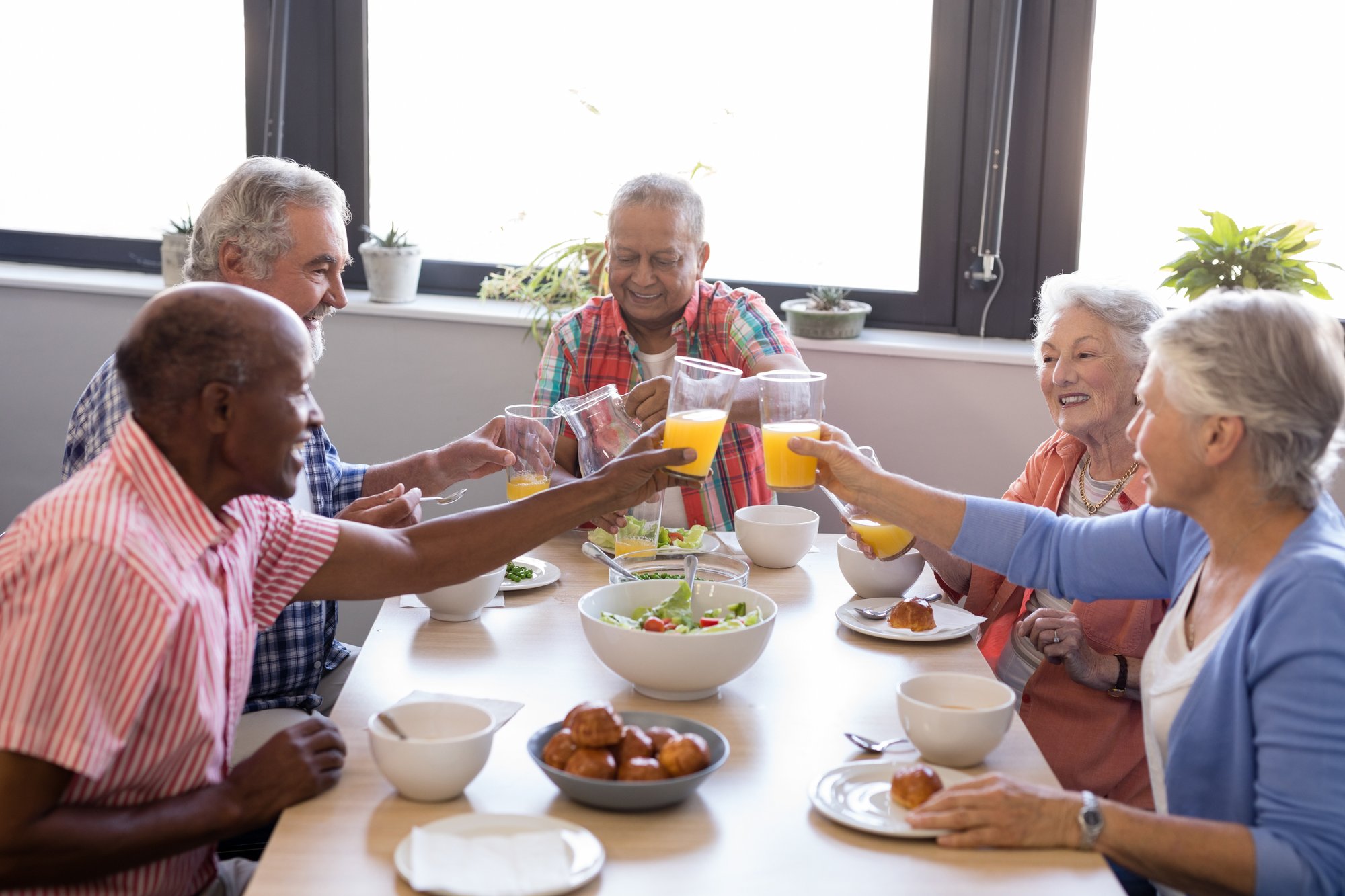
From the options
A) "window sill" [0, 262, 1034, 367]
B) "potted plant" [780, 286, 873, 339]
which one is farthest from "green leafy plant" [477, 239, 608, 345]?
"potted plant" [780, 286, 873, 339]

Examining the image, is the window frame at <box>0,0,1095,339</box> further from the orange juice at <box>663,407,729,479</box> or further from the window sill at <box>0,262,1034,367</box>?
the orange juice at <box>663,407,729,479</box>

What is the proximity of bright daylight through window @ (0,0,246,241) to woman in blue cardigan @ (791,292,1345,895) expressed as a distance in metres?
3.33

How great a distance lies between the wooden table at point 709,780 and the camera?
128 cm

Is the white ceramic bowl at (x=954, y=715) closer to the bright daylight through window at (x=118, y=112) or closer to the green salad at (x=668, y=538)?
the green salad at (x=668, y=538)

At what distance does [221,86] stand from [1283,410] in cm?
359

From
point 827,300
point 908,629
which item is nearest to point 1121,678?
point 908,629

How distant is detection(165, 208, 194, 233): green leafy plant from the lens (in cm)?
A: 392

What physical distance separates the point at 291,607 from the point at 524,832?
1.00 meters

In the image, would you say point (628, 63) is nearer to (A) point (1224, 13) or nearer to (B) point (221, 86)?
(B) point (221, 86)

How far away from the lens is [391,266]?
3822 millimetres

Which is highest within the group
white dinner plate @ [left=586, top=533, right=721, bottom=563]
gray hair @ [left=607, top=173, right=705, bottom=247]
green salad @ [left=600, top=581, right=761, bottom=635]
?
gray hair @ [left=607, top=173, right=705, bottom=247]

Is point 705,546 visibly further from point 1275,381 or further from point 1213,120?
point 1213,120

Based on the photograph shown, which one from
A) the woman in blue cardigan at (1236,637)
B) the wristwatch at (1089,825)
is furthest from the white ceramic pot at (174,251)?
the wristwatch at (1089,825)

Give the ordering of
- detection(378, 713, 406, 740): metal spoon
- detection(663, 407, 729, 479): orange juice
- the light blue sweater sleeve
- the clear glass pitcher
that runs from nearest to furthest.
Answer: detection(378, 713, 406, 740): metal spoon < the light blue sweater sleeve < detection(663, 407, 729, 479): orange juice < the clear glass pitcher
